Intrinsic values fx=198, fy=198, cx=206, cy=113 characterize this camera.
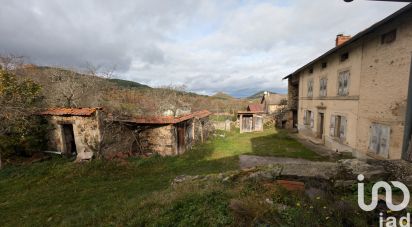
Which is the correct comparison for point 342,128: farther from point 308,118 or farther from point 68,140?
point 68,140

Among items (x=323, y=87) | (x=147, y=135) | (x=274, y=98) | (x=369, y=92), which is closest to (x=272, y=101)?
(x=274, y=98)

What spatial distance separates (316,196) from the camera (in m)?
3.30

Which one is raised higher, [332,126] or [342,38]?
[342,38]

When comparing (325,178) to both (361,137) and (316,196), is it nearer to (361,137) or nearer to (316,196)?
(316,196)

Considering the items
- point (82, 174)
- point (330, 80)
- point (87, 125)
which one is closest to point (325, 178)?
point (82, 174)

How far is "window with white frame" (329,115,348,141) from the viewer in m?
10.9

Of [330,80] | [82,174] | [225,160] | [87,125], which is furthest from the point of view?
[330,80]

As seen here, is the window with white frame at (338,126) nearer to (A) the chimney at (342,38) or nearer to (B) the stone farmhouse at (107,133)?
(A) the chimney at (342,38)

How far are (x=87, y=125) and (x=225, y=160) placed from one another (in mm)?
6920

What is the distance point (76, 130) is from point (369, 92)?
534 inches

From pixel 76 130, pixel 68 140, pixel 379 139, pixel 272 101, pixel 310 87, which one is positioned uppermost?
pixel 310 87

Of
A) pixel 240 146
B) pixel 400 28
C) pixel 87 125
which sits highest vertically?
pixel 400 28

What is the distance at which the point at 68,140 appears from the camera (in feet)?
33.2

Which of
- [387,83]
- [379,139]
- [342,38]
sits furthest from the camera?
[342,38]
